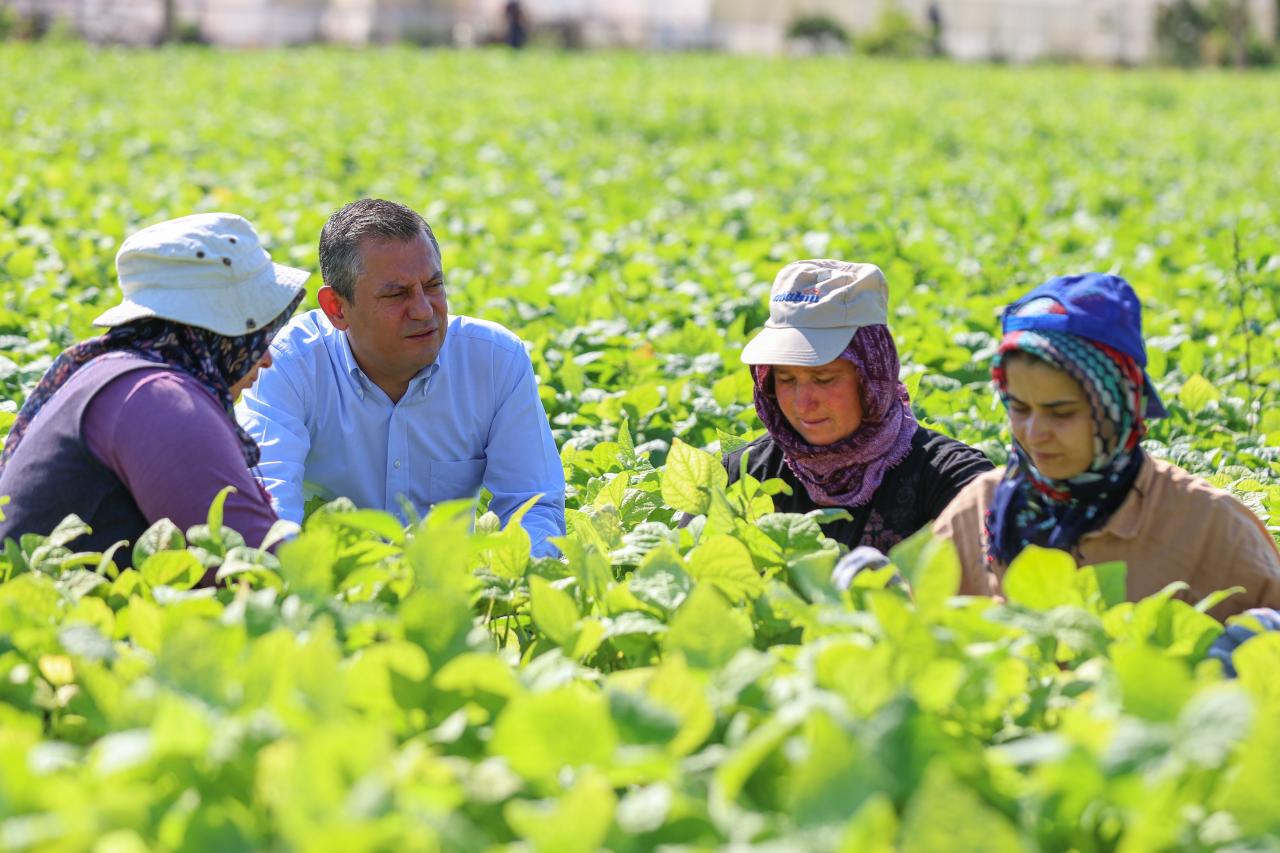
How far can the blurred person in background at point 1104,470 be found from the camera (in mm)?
2535

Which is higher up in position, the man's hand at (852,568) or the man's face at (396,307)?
the man's face at (396,307)

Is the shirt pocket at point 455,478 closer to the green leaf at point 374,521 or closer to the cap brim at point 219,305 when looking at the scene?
the cap brim at point 219,305

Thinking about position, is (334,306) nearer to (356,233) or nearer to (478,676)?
(356,233)

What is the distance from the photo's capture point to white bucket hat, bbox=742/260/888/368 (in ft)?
10.7

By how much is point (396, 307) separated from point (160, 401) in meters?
0.92

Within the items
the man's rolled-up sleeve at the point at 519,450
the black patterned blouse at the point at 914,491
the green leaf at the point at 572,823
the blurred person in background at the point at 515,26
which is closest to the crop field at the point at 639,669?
the green leaf at the point at 572,823

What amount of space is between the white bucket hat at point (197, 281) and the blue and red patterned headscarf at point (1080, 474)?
4.36 feet

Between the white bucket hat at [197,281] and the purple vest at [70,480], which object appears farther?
the white bucket hat at [197,281]

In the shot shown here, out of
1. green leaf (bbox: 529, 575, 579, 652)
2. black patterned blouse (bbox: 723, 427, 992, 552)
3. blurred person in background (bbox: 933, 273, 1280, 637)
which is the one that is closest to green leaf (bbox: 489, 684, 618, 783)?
green leaf (bbox: 529, 575, 579, 652)

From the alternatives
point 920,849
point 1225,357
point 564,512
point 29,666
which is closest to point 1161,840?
point 920,849

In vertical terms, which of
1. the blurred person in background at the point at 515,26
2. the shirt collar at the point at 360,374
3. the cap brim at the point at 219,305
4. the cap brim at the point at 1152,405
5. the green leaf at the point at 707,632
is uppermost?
the blurred person in background at the point at 515,26

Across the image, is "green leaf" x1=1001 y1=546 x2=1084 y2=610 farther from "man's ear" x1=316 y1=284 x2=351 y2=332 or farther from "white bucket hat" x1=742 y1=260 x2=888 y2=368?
"man's ear" x1=316 y1=284 x2=351 y2=332

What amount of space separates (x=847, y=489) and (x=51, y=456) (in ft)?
5.09

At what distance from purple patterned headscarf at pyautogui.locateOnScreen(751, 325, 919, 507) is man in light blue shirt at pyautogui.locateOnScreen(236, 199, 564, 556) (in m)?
0.53
